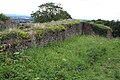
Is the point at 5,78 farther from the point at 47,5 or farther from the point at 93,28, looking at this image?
the point at 47,5

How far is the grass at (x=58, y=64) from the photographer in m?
6.80

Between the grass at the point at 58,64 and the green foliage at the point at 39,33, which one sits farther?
the green foliage at the point at 39,33

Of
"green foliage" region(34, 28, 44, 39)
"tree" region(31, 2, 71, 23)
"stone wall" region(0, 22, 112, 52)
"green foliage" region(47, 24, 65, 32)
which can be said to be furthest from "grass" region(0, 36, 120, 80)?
"tree" region(31, 2, 71, 23)

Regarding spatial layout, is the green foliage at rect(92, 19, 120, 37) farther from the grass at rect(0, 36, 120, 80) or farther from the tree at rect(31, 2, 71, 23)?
the grass at rect(0, 36, 120, 80)

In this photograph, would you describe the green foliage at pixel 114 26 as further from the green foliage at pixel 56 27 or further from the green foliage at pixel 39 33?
the green foliage at pixel 39 33

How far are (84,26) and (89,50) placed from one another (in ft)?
22.0

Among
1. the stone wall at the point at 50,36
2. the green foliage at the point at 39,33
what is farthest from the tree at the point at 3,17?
the green foliage at the point at 39,33

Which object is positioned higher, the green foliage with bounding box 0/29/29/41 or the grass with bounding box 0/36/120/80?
the green foliage with bounding box 0/29/29/41

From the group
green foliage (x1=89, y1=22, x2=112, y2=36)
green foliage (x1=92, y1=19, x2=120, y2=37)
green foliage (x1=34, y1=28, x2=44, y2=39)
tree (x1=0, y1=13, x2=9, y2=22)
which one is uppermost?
tree (x1=0, y1=13, x2=9, y2=22)

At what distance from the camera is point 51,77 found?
6891mm

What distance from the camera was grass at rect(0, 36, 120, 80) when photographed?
680cm

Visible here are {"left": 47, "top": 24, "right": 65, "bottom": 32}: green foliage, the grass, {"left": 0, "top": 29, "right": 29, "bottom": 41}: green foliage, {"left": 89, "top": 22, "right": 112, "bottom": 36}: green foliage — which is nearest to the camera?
the grass

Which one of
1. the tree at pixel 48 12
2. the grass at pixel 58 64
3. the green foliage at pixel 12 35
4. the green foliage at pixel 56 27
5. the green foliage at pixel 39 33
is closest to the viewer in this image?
the grass at pixel 58 64

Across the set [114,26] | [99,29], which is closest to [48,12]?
[114,26]
